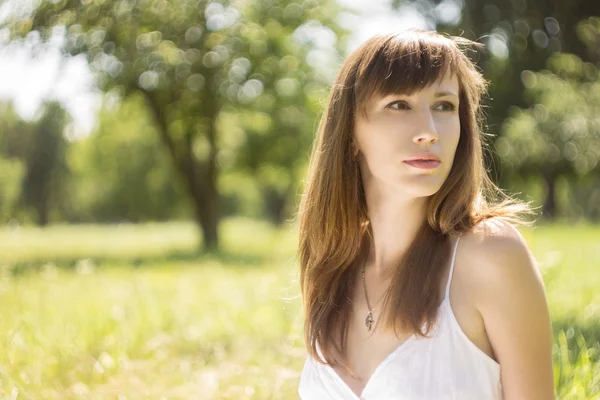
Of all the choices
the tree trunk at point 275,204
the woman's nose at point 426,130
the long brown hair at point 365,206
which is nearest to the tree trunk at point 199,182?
the long brown hair at point 365,206

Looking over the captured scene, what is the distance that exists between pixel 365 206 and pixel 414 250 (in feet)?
1.32

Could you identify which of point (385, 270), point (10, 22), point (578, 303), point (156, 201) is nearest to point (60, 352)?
point (385, 270)

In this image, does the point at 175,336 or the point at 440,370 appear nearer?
the point at 440,370

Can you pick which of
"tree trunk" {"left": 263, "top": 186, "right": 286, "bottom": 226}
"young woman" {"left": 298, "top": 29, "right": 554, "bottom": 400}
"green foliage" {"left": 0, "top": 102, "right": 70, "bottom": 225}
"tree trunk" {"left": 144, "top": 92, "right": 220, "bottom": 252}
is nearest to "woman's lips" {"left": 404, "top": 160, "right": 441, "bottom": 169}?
"young woman" {"left": 298, "top": 29, "right": 554, "bottom": 400}

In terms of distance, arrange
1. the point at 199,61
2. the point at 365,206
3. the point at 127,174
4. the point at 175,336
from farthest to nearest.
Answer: the point at 127,174
the point at 199,61
the point at 175,336
the point at 365,206

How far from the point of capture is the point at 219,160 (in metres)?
23.9

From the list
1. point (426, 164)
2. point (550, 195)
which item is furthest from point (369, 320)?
point (550, 195)

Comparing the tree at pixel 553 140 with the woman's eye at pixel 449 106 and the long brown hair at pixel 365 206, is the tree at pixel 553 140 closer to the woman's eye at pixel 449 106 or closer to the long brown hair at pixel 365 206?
the long brown hair at pixel 365 206

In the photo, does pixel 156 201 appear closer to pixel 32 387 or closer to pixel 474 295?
pixel 32 387

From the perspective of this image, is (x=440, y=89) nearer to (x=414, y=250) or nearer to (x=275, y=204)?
(x=414, y=250)

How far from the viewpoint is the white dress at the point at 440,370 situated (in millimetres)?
2156

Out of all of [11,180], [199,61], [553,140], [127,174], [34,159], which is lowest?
[11,180]

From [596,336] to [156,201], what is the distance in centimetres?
3983

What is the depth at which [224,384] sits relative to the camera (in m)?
4.49
